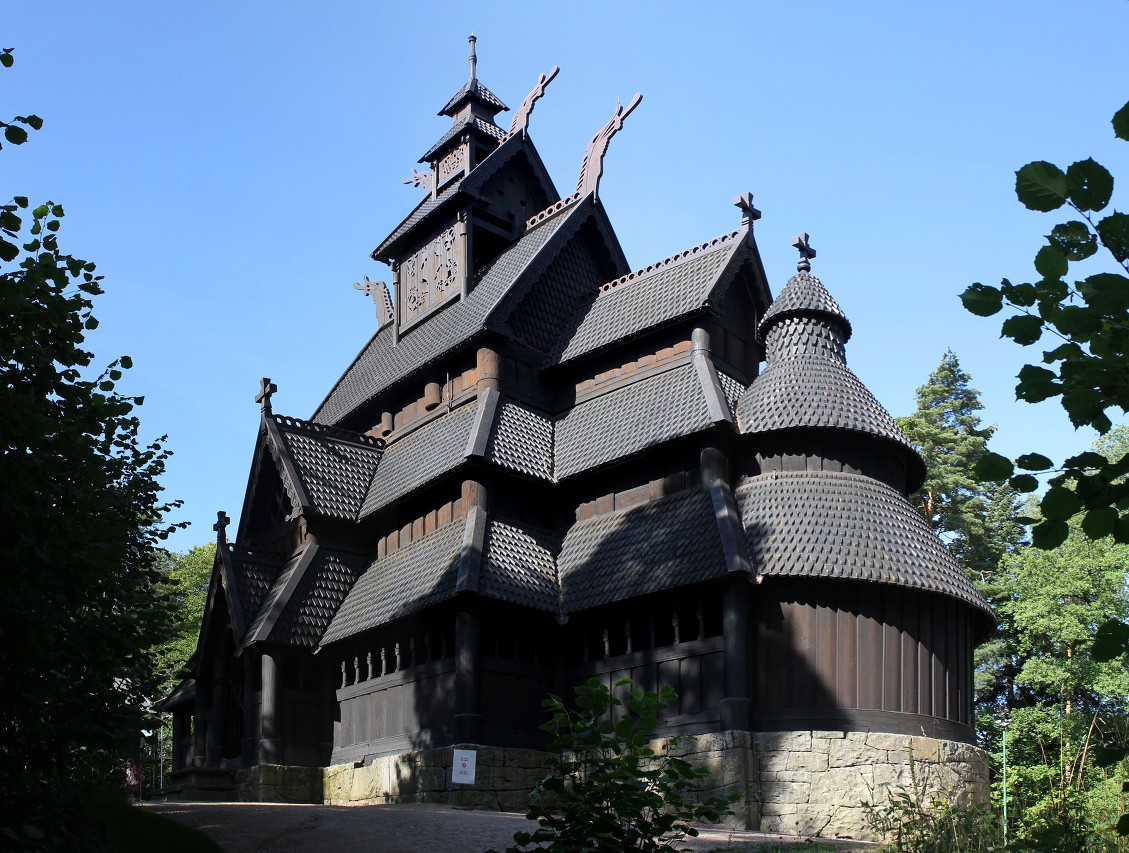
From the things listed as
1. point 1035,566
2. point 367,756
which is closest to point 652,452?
point 367,756

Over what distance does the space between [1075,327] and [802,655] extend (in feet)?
58.1

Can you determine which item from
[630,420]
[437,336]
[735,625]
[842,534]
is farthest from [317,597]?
[842,534]

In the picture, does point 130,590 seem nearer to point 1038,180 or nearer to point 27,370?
point 27,370

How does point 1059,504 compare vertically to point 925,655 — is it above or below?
above

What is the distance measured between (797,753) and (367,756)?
950cm

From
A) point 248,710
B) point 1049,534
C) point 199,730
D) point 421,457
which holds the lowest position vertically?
point 199,730

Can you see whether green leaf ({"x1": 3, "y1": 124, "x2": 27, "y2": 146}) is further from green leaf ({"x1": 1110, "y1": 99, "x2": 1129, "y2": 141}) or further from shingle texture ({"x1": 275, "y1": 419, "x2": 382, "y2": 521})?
shingle texture ({"x1": 275, "y1": 419, "x2": 382, "y2": 521})

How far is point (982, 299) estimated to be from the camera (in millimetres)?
4898

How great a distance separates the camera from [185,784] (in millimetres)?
27109

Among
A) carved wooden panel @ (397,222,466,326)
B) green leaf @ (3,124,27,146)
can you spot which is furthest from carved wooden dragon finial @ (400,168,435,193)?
green leaf @ (3,124,27,146)

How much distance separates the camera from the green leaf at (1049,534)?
5023 mm

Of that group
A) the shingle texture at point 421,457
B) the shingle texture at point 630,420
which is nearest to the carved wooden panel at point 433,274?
the shingle texture at point 421,457

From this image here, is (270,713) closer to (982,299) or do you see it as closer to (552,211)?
(552,211)

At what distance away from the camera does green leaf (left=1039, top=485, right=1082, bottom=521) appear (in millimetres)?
4934
